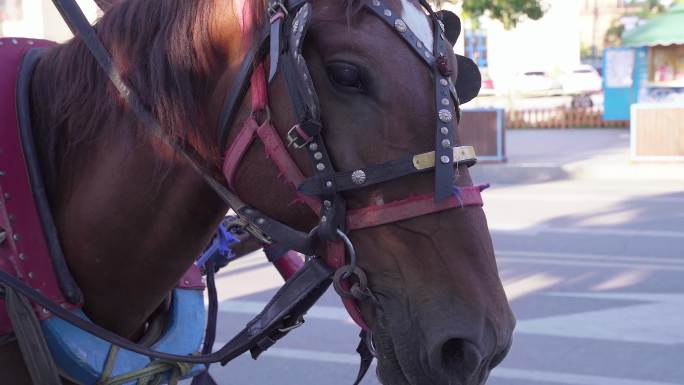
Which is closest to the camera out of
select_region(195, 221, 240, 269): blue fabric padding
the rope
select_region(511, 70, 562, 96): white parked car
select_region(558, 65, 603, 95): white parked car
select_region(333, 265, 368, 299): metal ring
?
select_region(333, 265, 368, 299): metal ring

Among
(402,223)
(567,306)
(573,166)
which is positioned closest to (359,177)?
(402,223)

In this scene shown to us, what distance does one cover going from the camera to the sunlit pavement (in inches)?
191

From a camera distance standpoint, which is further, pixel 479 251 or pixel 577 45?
pixel 577 45

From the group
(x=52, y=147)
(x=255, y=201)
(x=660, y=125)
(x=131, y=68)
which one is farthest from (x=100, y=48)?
(x=660, y=125)

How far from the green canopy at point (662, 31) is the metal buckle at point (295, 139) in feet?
59.9

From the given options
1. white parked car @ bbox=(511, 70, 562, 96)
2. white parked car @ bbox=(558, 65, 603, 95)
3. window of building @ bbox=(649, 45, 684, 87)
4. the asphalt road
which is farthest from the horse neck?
white parked car @ bbox=(558, 65, 603, 95)

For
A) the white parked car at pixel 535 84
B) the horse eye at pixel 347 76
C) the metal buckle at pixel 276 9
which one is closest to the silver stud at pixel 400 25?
the horse eye at pixel 347 76

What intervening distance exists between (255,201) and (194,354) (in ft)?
2.28

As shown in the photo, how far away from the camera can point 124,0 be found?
204 cm

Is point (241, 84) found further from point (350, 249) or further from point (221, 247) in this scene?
point (221, 247)

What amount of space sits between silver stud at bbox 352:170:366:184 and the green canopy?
59.9 ft

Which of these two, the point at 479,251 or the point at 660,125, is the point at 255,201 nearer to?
the point at 479,251

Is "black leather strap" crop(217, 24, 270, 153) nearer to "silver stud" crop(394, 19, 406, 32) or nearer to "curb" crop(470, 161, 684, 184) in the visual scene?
"silver stud" crop(394, 19, 406, 32)

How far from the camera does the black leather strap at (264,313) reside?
1.81 metres
